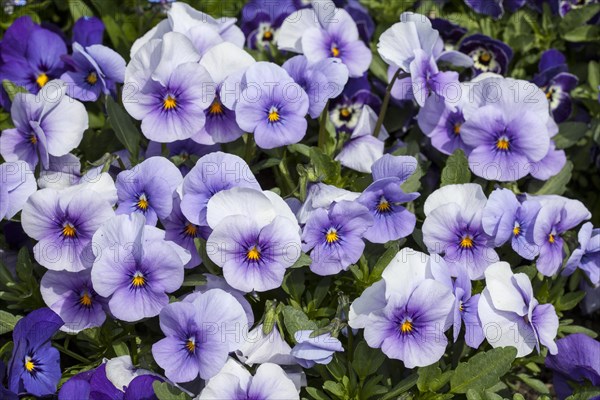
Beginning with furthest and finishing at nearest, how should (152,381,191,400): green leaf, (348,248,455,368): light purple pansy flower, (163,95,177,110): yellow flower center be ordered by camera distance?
(163,95,177,110): yellow flower center, (348,248,455,368): light purple pansy flower, (152,381,191,400): green leaf

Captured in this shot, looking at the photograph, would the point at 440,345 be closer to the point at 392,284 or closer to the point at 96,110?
the point at 392,284

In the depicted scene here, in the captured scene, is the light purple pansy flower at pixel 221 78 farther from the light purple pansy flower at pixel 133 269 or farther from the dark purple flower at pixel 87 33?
the dark purple flower at pixel 87 33

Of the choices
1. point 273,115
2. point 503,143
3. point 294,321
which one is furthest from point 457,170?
point 294,321

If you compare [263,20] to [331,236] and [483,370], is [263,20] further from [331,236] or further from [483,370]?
[483,370]

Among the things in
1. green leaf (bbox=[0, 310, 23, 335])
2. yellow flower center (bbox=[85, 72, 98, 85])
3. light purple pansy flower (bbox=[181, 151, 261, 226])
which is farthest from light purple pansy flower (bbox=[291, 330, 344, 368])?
yellow flower center (bbox=[85, 72, 98, 85])

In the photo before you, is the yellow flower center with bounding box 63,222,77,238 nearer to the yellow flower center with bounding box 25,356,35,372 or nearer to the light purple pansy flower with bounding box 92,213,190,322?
the light purple pansy flower with bounding box 92,213,190,322

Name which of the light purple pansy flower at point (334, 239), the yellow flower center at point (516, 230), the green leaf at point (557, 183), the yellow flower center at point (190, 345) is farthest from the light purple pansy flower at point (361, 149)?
the yellow flower center at point (190, 345)

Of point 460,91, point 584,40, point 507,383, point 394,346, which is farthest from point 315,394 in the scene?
point 584,40
